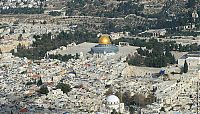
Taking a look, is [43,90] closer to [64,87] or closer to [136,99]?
[64,87]

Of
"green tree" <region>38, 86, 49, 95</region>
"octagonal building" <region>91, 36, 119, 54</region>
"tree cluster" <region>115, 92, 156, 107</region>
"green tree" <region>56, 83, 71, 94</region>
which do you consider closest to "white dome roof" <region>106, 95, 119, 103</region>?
"tree cluster" <region>115, 92, 156, 107</region>

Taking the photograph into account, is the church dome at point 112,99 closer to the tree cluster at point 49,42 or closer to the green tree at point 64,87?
the green tree at point 64,87

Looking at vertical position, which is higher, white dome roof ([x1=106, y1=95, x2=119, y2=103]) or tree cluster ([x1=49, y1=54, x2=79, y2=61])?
white dome roof ([x1=106, y1=95, x2=119, y2=103])

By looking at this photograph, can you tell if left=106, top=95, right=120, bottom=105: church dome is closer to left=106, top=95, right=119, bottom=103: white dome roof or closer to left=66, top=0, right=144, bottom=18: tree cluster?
left=106, top=95, right=119, bottom=103: white dome roof

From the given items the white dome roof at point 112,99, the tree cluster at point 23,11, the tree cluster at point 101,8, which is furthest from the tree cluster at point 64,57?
the tree cluster at point 23,11

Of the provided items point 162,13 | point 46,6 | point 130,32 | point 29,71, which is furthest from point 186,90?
point 46,6

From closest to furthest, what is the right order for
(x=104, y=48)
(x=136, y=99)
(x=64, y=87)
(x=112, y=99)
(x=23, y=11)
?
(x=112, y=99), (x=136, y=99), (x=64, y=87), (x=104, y=48), (x=23, y=11)

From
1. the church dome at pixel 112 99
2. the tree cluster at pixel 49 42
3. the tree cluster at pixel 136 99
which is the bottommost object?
the tree cluster at pixel 49 42

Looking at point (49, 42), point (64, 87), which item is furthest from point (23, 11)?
point (64, 87)

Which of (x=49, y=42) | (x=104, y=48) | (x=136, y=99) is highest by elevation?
(x=104, y=48)

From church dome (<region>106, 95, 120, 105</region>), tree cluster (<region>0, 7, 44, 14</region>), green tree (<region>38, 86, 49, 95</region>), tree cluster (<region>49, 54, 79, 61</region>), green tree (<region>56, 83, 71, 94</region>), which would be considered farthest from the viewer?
tree cluster (<region>0, 7, 44, 14</region>)

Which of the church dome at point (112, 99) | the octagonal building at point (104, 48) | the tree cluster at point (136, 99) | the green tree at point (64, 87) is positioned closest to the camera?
the church dome at point (112, 99)
